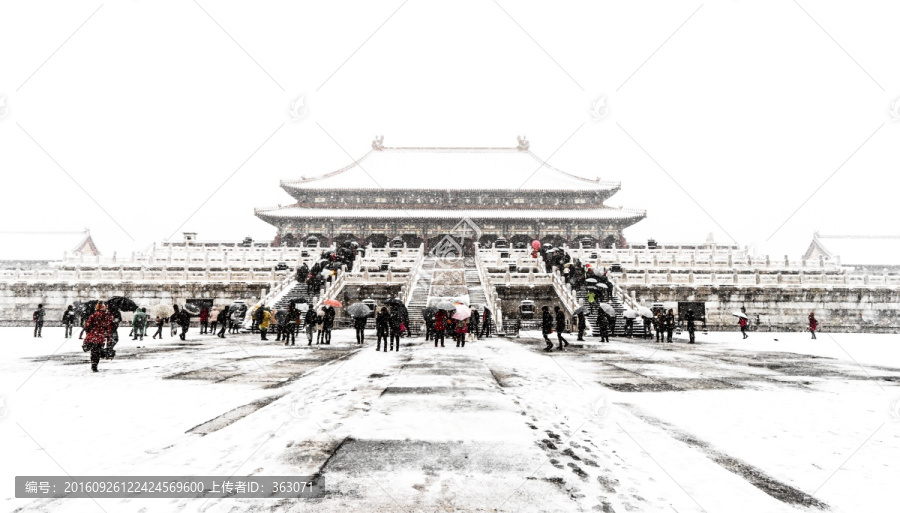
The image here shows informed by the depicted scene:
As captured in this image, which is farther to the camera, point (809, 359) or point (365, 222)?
point (365, 222)

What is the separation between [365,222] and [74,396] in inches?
1289

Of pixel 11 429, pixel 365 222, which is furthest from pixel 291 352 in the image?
pixel 365 222

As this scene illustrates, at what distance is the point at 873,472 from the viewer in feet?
12.9

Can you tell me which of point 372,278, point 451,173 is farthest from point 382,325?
point 451,173

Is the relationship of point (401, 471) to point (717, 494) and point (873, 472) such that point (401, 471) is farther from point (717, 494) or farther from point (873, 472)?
point (873, 472)

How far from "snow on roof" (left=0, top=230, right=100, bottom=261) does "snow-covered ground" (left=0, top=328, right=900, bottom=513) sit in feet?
132

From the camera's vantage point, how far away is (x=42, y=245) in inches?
1606

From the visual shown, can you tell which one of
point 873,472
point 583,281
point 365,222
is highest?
point 365,222

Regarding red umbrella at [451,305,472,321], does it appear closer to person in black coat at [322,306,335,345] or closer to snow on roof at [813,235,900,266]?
person in black coat at [322,306,335,345]

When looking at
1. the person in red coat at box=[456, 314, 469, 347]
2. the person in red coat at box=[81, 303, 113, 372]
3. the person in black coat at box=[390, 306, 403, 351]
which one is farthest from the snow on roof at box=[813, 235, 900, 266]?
the person in red coat at box=[81, 303, 113, 372]

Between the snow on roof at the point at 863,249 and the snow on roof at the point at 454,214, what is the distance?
59.1 ft

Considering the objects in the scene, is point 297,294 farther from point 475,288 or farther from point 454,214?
point 454,214

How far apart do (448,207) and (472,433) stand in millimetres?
37003

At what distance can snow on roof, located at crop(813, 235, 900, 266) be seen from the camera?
39.1 metres
